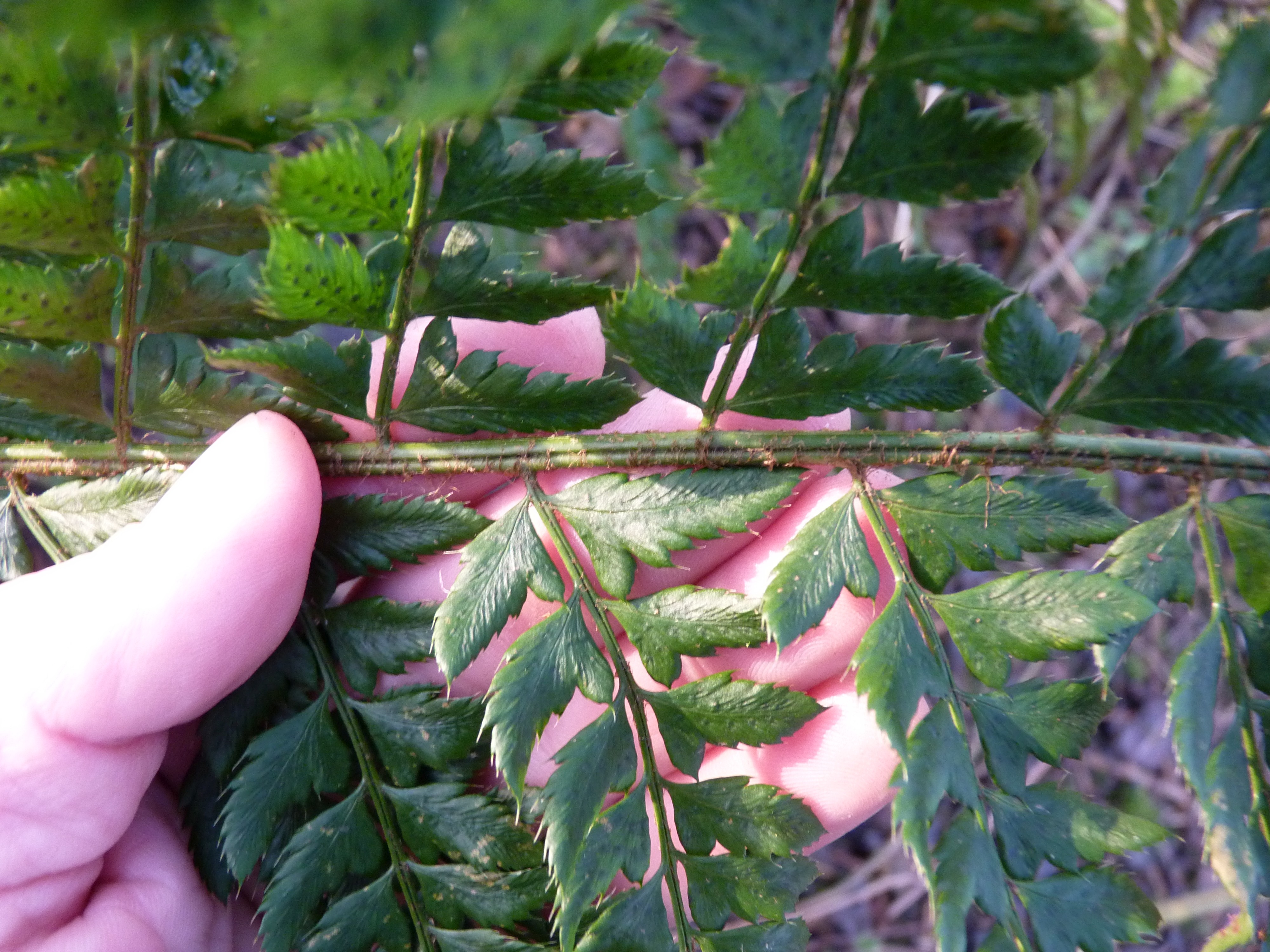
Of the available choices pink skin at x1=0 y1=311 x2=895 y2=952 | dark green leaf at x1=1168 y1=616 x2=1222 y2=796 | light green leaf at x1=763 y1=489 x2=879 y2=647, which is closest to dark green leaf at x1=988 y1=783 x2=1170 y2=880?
dark green leaf at x1=1168 y1=616 x2=1222 y2=796

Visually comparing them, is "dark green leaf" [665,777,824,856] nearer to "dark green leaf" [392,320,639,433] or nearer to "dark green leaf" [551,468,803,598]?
"dark green leaf" [551,468,803,598]

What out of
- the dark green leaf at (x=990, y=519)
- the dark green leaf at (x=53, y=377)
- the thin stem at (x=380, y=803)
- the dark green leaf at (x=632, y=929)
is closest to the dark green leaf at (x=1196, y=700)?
the dark green leaf at (x=990, y=519)

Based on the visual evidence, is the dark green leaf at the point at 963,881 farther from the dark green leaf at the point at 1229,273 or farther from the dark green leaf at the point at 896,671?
the dark green leaf at the point at 1229,273

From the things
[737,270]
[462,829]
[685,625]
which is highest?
[737,270]

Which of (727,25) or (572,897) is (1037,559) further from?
(727,25)

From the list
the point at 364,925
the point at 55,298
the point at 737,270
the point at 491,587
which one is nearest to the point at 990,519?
the point at 737,270

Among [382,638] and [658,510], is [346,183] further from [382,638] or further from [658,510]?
[382,638]

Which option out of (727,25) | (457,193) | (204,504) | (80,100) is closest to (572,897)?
(204,504)
